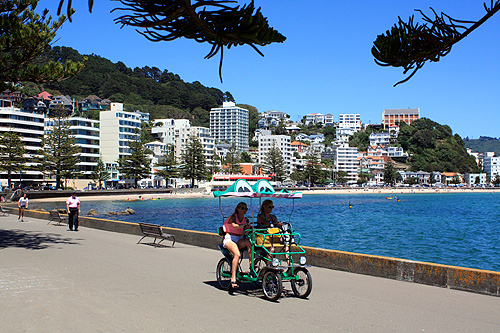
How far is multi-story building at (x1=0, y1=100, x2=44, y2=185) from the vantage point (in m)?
78.8

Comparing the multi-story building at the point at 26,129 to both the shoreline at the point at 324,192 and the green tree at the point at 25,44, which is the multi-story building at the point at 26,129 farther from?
the green tree at the point at 25,44

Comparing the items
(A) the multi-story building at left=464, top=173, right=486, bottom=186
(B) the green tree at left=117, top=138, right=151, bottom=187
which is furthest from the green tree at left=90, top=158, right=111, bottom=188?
(A) the multi-story building at left=464, top=173, right=486, bottom=186

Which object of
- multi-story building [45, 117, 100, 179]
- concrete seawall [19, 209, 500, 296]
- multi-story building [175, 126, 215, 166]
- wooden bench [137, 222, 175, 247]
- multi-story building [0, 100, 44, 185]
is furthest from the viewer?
multi-story building [175, 126, 215, 166]

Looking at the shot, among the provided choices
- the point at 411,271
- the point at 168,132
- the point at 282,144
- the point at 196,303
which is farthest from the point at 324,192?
the point at 196,303

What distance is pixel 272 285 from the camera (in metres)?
6.75

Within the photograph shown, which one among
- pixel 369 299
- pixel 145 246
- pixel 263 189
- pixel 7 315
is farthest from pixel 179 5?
pixel 145 246

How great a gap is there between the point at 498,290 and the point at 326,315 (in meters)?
3.32

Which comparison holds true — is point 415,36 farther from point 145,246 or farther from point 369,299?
point 145,246

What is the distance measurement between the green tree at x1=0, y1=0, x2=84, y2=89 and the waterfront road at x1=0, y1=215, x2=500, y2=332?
623cm

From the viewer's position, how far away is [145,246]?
13609mm

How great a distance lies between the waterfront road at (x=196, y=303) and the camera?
17.8 ft

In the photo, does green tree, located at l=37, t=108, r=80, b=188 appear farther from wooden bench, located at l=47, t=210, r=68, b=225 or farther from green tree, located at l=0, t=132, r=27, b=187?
wooden bench, located at l=47, t=210, r=68, b=225

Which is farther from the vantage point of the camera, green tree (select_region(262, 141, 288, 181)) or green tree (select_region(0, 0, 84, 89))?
green tree (select_region(262, 141, 288, 181))

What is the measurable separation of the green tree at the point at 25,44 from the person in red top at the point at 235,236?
29.7 ft
